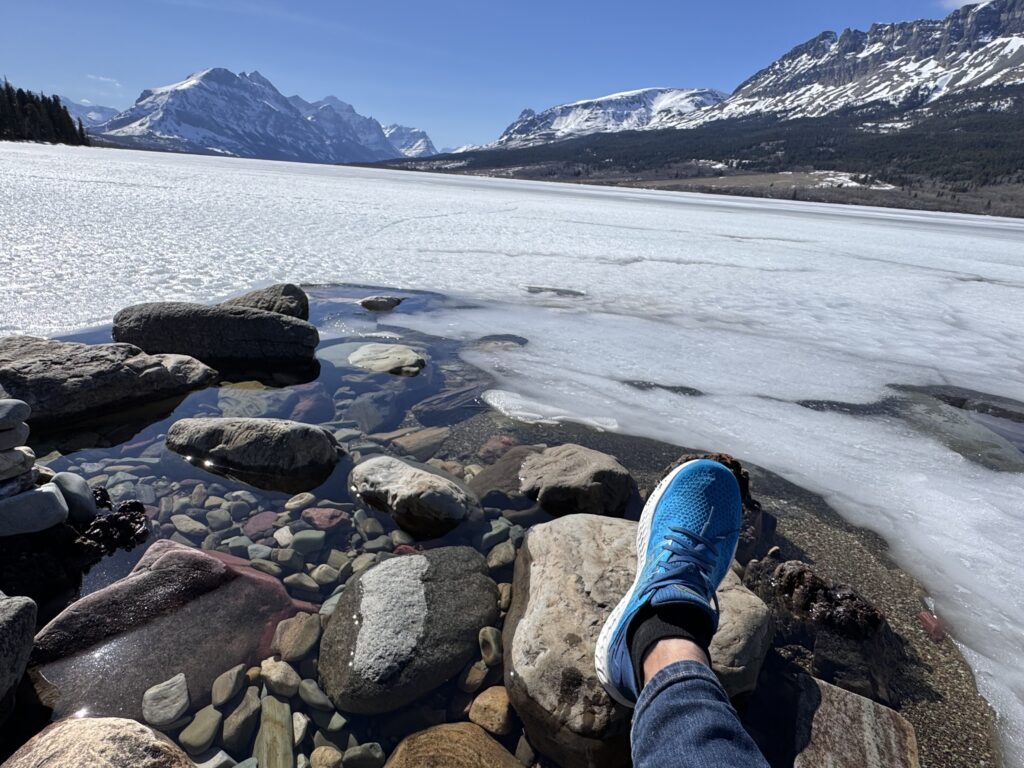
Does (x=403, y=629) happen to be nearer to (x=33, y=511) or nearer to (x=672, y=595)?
(x=672, y=595)

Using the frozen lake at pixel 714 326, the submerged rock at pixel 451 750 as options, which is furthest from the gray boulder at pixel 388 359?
the submerged rock at pixel 451 750

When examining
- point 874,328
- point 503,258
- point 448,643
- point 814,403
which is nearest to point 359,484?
point 448,643

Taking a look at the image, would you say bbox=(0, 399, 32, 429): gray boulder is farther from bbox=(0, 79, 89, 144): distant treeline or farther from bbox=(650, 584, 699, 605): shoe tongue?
bbox=(0, 79, 89, 144): distant treeline

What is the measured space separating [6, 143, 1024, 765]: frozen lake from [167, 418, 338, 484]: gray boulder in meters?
1.68

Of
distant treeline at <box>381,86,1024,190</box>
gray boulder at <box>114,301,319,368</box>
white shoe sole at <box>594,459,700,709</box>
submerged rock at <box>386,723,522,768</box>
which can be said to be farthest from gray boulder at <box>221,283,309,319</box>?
distant treeline at <box>381,86,1024,190</box>

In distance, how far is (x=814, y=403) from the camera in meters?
5.03

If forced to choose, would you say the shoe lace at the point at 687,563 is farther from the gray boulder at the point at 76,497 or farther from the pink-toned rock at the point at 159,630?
the gray boulder at the point at 76,497

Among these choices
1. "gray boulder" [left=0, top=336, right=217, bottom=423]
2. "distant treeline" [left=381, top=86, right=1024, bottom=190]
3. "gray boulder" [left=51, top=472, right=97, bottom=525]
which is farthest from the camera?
"distant treeline" [left=381, top=86, right=1024, bottom=190]

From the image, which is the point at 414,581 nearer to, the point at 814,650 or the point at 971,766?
the point at 814,650

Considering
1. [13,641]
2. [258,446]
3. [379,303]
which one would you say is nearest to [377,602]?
[13,641]

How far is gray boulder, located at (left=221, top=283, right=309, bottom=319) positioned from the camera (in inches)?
243

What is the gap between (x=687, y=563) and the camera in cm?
244

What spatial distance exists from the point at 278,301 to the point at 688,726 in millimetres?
5983

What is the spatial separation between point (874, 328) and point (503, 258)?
7.04m
